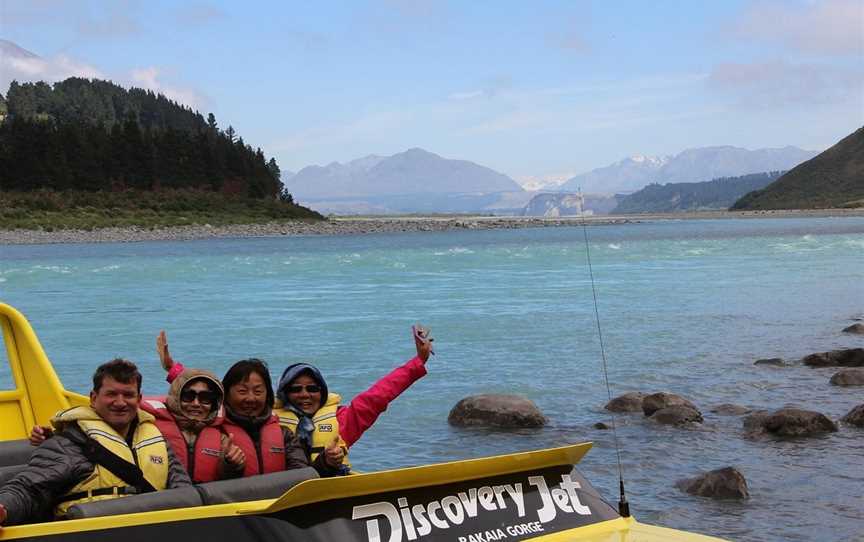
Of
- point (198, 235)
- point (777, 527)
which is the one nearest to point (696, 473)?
point (777, 527)

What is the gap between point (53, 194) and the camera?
106062 millimetres

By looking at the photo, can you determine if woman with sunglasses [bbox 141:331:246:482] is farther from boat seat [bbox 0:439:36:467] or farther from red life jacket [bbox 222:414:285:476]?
boat seat [bbox 0:439:36:467]

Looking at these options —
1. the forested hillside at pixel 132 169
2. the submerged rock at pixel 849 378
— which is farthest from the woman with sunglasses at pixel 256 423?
the forested hillside at pixel 132 169

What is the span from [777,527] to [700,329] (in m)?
16.8

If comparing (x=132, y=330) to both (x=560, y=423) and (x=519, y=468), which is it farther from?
(x=519, y=468)

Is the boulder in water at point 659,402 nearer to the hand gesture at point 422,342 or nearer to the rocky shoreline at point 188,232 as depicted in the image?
the hand gesture at point 422,342

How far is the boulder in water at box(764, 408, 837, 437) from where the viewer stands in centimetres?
1261

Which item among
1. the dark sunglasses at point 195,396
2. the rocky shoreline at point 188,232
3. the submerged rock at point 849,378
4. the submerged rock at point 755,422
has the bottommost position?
the submerged rock at point 849,378

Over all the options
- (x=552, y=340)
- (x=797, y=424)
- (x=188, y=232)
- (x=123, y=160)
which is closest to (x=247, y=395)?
(x=797, y=424)

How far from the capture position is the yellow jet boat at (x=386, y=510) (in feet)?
14.1

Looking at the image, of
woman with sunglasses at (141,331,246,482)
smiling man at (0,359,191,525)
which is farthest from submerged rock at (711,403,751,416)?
smiling man at (0,359,191,525)

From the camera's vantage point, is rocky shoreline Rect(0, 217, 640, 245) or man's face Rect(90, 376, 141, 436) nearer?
man's face Rect(90, 376, 141, 436)

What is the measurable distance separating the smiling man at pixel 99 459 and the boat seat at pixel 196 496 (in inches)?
15.6

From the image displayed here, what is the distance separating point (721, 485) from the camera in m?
10.2
